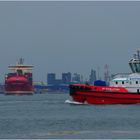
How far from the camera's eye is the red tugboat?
239ft

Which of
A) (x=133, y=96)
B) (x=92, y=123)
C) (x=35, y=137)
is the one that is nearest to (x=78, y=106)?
(x=133, y=96)

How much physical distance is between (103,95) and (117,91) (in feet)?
7.29

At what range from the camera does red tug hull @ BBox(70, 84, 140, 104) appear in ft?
239

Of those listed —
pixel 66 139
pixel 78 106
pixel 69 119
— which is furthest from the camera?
pixel 78 106

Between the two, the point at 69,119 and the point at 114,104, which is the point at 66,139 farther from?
the point at 114,104

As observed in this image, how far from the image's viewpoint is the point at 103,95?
74438mm

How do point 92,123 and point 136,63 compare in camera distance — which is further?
point 136,63

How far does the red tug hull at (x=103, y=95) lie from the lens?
7281 cm

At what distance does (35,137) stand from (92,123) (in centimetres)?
1189

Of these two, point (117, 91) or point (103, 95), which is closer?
point (117, 91)

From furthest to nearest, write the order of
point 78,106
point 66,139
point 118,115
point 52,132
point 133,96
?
point 78,106
point 133,96
point 118,115
point 52,132
point 66,139

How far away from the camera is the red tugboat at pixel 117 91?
72.8 metres

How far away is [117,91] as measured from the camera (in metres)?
72.8

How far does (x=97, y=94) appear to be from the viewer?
74875 mm
